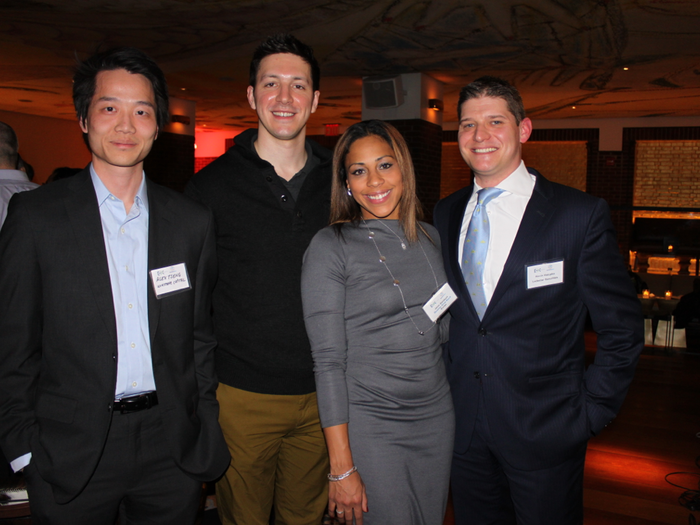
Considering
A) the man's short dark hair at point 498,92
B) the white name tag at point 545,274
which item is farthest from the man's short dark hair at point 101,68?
the white name tag at point 545,274

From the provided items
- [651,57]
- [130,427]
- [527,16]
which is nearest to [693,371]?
[651,57]

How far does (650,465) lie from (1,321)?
4046 mm

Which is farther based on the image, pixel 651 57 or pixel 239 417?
pixel 651 57

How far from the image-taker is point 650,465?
3760 millimetres

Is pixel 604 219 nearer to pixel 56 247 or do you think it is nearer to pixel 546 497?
pixel 546 497

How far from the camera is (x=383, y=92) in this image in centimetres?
834

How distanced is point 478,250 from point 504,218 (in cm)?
14

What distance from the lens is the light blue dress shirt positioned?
5.02 feet

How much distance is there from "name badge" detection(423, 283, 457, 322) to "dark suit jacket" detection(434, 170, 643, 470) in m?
0.08

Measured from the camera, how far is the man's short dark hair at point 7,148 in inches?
123

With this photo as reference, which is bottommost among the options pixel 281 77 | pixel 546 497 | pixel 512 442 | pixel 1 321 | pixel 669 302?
pixel 669 302

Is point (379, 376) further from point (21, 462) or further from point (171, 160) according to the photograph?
point (171, 160)

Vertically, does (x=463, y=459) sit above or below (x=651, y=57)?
below

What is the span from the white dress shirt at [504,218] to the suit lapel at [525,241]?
42 millimetres
